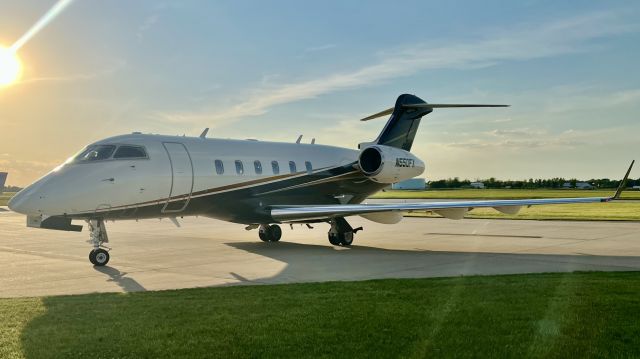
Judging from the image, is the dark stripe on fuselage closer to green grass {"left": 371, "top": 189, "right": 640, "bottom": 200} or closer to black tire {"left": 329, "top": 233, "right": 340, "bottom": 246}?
black tire {"left": 329, "top": 233, "right": 340, "bottom": 246}

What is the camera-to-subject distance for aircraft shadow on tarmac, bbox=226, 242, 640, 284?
35.8ft

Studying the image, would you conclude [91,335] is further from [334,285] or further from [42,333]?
[334,285]

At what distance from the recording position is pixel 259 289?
8.80 m

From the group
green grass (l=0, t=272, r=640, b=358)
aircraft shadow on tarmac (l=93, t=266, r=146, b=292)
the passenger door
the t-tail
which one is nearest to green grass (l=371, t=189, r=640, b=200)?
the t-tail

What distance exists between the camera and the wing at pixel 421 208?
48.8 feet

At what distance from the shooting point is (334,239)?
56.2 feet

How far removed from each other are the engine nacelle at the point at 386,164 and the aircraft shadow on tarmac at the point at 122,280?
357 inches

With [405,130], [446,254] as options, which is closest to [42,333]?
[446,254]

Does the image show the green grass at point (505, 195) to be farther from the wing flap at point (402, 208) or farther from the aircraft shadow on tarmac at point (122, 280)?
the aircraft shadow on tarmac at point (122, 280)

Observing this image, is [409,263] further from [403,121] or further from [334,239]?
[403,121]

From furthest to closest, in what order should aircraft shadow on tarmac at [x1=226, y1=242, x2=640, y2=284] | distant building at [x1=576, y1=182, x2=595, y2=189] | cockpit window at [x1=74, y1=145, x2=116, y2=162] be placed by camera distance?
distant building at [x1=576, y1=182, x2=595, y2=189]
cockpit window at [x1=74, y1=145, x2=116, y2=162]
aircraft shadow on tarmac at [x1=226, y1=242, x2=640, y2=284]

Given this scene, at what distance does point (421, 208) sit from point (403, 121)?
6239mm

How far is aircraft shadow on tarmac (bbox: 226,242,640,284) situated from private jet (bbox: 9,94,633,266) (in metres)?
1.19

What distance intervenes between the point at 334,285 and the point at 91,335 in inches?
158
